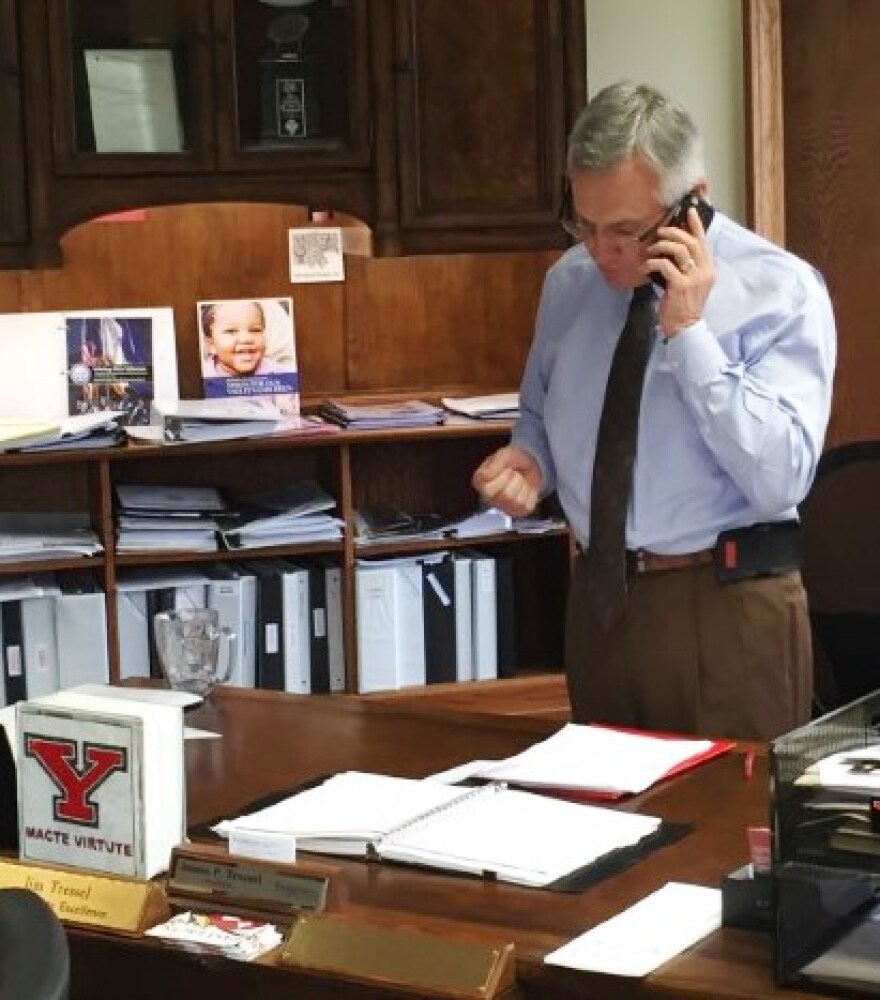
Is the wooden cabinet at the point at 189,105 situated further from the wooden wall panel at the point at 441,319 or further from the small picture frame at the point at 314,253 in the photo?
the wooden wall panel at the point at 441,319

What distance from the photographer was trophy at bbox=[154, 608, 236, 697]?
8.87ft

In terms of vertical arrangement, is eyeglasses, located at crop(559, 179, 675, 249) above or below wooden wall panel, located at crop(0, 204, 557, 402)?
above

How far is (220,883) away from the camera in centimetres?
193

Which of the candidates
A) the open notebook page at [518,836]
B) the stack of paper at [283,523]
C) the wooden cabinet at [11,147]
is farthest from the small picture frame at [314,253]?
the open notebook page at [518,836]

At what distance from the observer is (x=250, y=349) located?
453cm

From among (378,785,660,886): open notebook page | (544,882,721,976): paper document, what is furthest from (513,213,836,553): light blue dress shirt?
(544,882,721,976): paper document

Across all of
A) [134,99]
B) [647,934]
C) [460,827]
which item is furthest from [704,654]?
[134,99]

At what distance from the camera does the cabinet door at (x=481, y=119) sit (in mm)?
4270

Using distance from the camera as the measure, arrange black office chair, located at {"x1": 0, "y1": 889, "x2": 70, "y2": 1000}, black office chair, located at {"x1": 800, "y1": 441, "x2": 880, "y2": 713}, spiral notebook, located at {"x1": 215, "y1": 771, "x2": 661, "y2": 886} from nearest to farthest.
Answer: black office chair, located at {"x1": 0, "y1": 889, "x2": 70, "y2": 1000}, spiral notebook, located at {"x1": 215, "y1": 771, "x2": 661, "y2": 886}, black office chair, located at {"x1": 800, "y1": 441, "x2": 880, "y2": 713}

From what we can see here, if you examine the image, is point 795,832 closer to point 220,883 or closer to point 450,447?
point 220,883

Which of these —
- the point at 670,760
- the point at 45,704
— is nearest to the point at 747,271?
the point at 670,760

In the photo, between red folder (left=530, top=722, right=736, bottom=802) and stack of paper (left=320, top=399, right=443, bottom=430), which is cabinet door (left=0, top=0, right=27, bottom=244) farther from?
red folder (left=530, top=722, right=736, bottom=802)

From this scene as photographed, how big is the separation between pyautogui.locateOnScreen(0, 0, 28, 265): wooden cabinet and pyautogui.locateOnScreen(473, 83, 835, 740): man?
153 centimetres

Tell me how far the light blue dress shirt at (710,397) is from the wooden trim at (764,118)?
5.52ft
